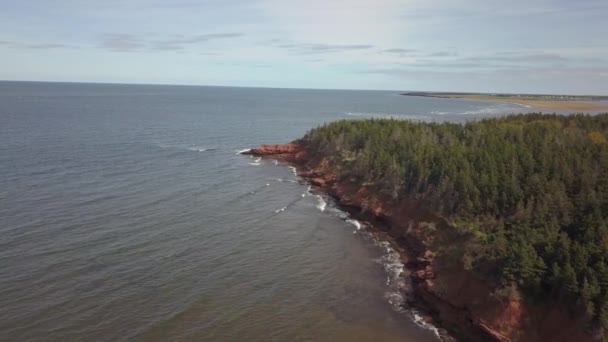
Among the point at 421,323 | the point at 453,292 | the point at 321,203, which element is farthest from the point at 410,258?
the point at 321,203

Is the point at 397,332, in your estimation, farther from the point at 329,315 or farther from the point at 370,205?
the point at 370,205

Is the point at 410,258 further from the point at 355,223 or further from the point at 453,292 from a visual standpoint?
the point at 355,223

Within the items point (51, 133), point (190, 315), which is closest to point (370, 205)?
point (190, 315)

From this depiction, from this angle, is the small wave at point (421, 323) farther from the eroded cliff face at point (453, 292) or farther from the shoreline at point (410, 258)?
the eroded cliff face at point (453, 292)

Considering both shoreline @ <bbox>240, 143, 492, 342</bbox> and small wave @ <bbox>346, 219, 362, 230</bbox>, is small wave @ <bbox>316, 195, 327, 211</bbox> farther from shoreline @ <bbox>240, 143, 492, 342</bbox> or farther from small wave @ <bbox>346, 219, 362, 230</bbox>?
small wave @ <bbox>346, 219, 362, 230</bbox>

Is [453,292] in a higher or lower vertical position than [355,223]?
lower
